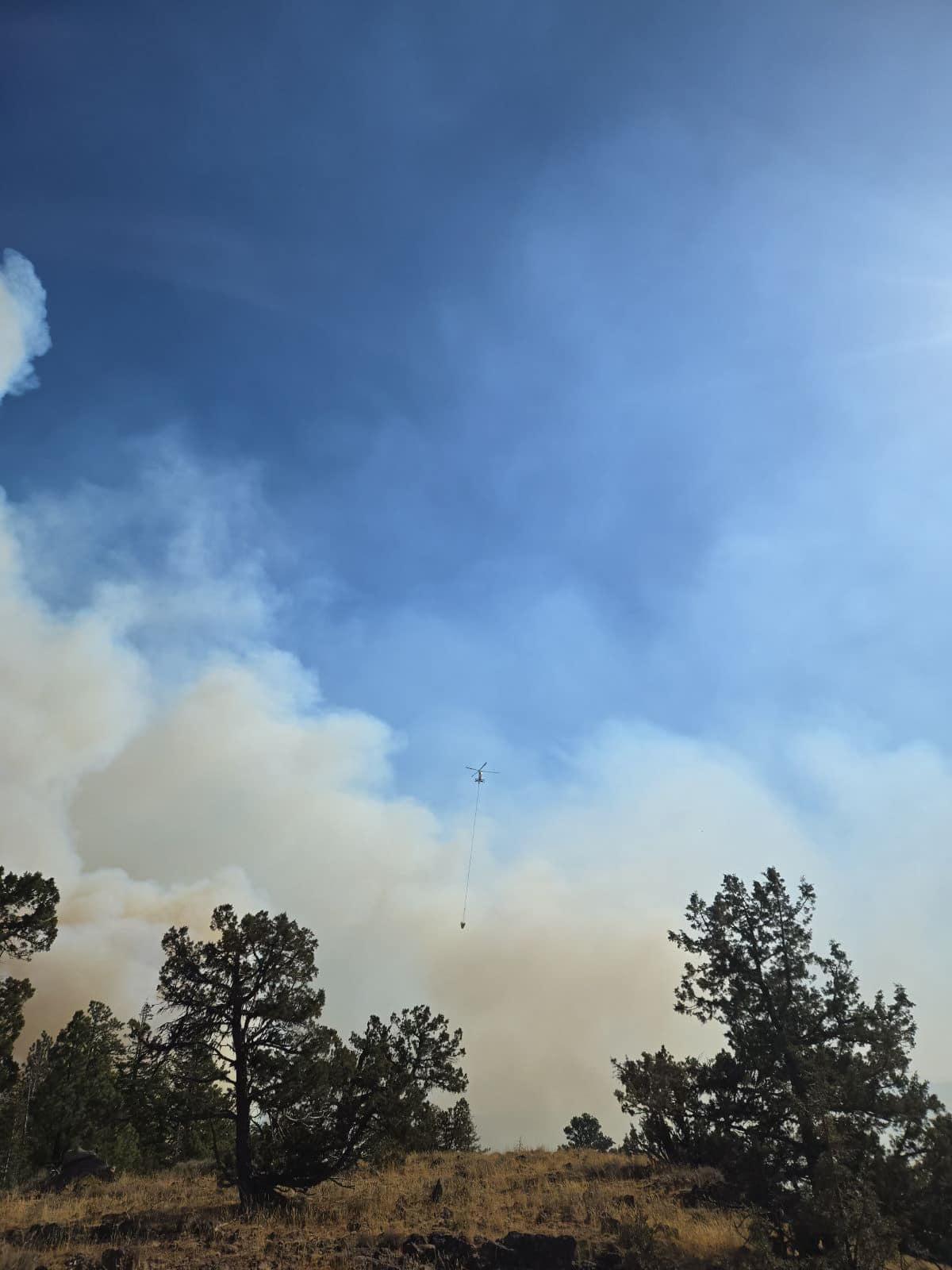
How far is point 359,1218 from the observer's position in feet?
68.0

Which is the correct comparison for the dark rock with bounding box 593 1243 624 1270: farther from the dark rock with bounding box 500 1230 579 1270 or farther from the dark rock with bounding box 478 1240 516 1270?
the dark rock with bounding box 478 1240 516 1270

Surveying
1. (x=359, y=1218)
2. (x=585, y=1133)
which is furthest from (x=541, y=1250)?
(x=585, y=1133)

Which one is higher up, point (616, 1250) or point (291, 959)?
point (291, 959)

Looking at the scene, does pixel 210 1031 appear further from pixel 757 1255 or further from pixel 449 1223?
pixel 757 1255

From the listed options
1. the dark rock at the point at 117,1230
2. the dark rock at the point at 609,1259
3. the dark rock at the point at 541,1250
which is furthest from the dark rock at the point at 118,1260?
the dark rock at the point at 609,1259

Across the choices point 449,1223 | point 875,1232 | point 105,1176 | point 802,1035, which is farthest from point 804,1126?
point 105,1176

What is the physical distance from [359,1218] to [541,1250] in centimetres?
606

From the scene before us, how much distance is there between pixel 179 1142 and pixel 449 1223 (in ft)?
43.7

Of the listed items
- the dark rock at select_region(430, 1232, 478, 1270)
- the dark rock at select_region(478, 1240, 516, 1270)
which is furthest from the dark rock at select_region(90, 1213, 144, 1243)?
the dark rock at select_region(478, 1240, 516, 1270)

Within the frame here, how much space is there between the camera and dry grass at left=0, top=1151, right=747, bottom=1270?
690 inches

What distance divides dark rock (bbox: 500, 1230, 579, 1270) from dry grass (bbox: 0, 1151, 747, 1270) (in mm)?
728

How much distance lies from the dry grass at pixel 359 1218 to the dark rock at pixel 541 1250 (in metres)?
0.73

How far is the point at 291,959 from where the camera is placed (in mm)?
25172

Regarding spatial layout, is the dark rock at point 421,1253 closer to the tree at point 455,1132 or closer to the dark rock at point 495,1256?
the dark rock at point 495,1256
